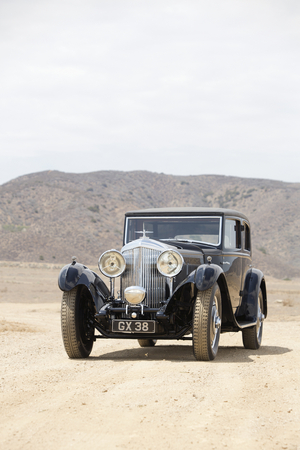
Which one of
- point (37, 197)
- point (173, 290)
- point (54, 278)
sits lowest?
point (54, 278)

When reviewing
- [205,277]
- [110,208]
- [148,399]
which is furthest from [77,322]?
[110,208]

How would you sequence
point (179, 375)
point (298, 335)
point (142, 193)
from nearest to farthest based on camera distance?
point (179, 375) < point (298, 335) < point (142, 193)

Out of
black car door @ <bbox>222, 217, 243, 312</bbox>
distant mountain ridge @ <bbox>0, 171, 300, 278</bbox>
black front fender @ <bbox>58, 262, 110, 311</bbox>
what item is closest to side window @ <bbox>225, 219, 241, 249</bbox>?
black car door @ <bbox>222, 217, 243, 312</bbox>

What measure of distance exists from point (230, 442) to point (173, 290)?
152 inches

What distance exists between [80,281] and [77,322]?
57cm

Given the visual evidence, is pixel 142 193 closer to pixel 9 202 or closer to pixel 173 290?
pixel 9 202

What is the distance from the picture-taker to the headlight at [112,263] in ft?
25.6

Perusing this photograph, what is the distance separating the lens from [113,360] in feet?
26.1

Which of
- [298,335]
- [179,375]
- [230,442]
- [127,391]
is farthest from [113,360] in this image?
[298,335]

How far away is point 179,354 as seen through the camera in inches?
343

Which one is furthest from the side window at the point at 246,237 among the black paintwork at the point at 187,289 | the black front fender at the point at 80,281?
the black front fender at the point at 80,281

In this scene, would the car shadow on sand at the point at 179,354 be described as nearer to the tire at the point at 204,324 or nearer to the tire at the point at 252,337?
the tire at the point at 252,337

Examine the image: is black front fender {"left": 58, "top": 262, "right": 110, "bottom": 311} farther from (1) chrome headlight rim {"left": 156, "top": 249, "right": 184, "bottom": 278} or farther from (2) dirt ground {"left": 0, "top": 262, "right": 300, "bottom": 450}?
(1) chrome headlight rim {"left": 156, "top": 249, "right": 184, "bottom": 278}

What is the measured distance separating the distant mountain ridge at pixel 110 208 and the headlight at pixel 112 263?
4709cm
